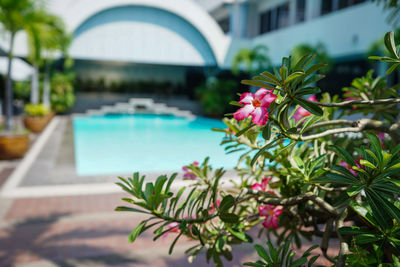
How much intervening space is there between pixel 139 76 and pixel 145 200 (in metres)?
27.2

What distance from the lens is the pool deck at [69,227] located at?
3.79 metres

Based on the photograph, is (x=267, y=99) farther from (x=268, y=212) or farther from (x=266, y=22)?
(x=266, y=22)

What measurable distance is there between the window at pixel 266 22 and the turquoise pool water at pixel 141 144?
21.8 feet

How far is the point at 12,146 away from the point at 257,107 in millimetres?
8961

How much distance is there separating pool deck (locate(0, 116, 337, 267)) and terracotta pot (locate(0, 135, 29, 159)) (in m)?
1.50

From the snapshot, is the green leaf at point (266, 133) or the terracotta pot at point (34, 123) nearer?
the green leaf at point (266, 133)

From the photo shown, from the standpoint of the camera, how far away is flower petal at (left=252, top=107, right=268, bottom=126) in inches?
51.2

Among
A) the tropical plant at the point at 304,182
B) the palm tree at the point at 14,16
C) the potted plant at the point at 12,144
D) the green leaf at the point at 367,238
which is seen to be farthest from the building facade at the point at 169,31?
the green leaf at the point at 367,238

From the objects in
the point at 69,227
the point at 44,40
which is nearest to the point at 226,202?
the point at 69,227

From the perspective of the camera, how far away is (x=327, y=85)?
17781mm

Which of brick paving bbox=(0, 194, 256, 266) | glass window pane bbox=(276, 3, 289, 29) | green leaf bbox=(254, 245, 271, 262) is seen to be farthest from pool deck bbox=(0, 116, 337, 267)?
glass window pane bbox=(276, 3, 289, 29)

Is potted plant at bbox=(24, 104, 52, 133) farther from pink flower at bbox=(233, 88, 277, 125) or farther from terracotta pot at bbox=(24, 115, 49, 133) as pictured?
pink flower at bbox=(233, 88, 277, 125)

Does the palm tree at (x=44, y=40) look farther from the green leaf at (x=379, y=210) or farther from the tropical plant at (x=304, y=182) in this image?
the green leaf at (x=379, y=210)

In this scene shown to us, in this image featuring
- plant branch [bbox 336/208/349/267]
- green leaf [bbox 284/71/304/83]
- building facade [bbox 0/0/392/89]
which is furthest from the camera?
building facade [bbox 0/0/392/89]
